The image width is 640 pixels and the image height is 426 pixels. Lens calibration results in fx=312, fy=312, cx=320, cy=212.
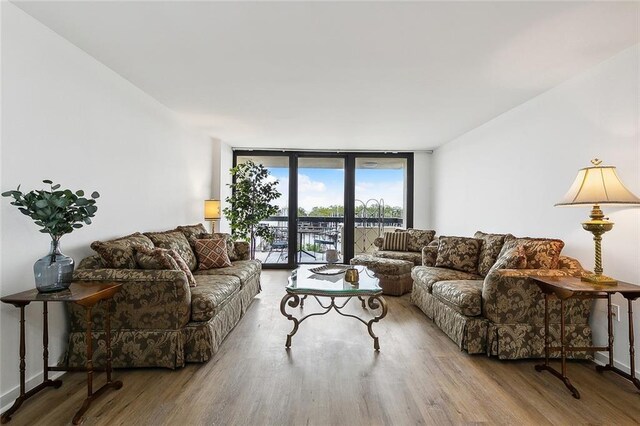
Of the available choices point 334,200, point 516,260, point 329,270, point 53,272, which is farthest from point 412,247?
point 53,272

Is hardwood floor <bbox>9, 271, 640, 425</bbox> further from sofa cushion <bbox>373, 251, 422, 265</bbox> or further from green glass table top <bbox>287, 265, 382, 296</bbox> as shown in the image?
sofa cushion <bbox>373, 251, 422, 265</bbox>

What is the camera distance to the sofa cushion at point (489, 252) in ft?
11.4

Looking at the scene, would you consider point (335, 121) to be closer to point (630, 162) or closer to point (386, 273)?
point (386, 273)

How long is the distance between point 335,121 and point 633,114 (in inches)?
116

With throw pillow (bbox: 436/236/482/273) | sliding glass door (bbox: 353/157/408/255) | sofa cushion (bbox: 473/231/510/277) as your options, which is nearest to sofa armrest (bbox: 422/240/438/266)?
throw pillow (bbox: 436/236/482/273)

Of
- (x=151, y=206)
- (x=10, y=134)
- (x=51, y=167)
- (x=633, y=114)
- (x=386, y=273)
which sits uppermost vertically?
(x=633, y=114)

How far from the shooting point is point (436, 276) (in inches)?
140

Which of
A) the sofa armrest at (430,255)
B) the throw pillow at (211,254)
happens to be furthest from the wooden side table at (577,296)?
the throw pillow at (211,254)

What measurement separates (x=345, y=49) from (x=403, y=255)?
3.46 metres

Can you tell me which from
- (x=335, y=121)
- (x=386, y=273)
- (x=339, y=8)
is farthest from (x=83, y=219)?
(x=386, y=273)

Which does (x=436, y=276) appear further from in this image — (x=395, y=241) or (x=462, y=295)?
(x=395, y=241)

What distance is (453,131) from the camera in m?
4.90

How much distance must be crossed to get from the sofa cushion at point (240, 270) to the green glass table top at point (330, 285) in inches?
27.5

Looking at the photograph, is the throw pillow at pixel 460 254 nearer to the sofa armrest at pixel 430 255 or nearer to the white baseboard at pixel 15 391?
the sofa armrest at pixel 430 255
